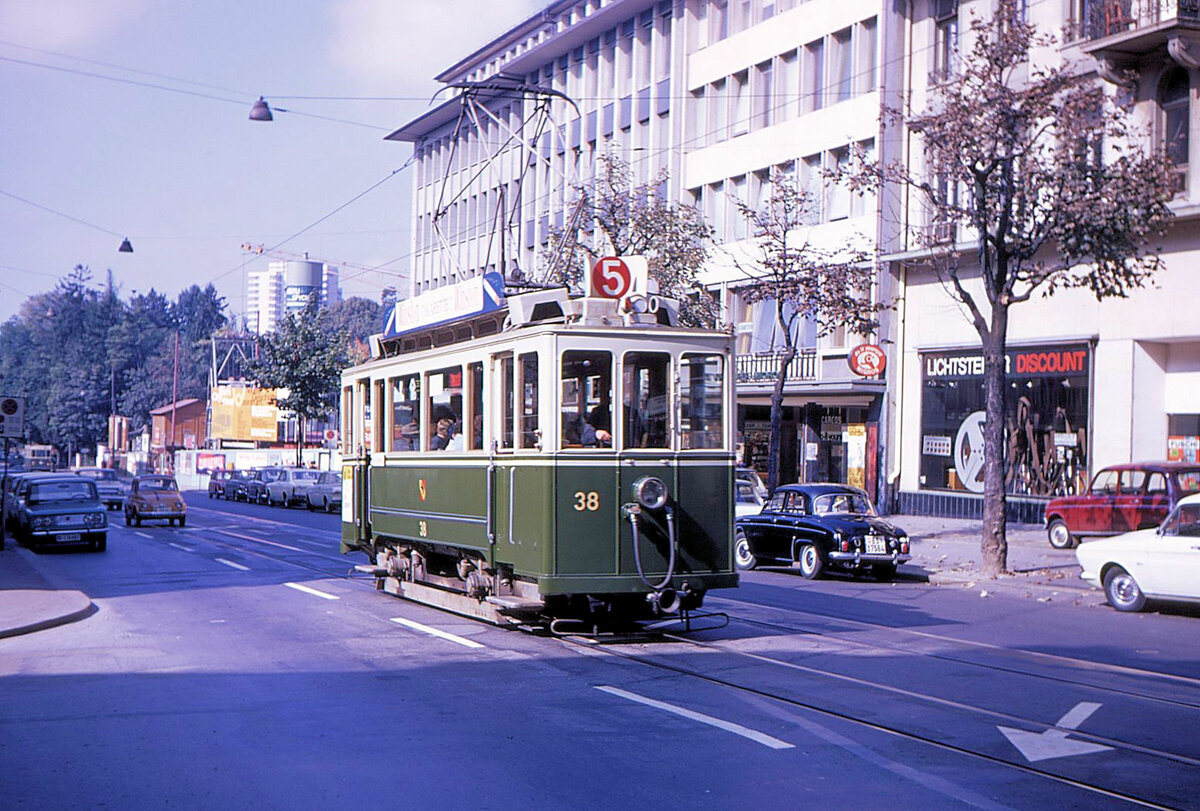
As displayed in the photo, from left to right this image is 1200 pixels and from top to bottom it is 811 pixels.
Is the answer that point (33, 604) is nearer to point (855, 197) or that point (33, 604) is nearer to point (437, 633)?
point (437, 633)

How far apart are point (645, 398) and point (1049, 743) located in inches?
208

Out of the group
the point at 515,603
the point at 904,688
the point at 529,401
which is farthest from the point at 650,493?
the point at 904,688

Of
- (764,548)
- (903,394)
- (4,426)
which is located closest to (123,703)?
(764,548)

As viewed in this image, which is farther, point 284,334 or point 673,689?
point 284,334

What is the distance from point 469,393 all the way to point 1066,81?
11.6 metres

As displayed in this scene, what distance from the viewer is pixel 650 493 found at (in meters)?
12.1

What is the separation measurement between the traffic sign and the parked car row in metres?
15.9

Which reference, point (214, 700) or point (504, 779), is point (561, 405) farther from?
point (504, 779)

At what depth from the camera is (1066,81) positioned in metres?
20.0

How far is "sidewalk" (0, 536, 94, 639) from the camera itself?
46.1ft

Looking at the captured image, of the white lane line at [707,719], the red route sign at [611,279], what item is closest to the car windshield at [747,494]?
the red route sign at [611,279]

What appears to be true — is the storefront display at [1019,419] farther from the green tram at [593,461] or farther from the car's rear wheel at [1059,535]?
the green tram at [593,461]

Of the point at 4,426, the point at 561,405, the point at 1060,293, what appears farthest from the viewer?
the point at 1060,293

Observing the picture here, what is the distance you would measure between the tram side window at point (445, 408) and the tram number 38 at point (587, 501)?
221cm
